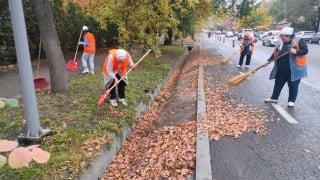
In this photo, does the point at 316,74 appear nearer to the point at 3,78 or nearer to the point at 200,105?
the point at 200,105

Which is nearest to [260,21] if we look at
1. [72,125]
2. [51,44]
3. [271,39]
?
[271,39]

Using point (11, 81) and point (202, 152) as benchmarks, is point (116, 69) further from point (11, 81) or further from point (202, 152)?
point (11, 81)

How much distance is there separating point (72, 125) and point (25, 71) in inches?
54.3

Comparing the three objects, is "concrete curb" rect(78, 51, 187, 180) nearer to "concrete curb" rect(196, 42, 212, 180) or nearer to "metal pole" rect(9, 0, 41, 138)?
"metal pole" rect(9, 0, 41, 138)

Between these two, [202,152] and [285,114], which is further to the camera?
[285,114]

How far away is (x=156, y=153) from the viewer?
4723mm

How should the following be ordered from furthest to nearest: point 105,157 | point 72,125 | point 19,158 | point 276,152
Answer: point 72,125
point 105,157
point 276,152
point 19,158

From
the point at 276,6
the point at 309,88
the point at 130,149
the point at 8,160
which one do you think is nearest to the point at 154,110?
the point at 130,149

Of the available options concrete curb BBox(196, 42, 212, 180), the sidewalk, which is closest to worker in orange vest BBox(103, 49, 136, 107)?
concrete curb BBox(196, 42, 212, 180)

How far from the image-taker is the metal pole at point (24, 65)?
12.6ft

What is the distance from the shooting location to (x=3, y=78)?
396 inches

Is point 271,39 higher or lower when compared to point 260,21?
lower

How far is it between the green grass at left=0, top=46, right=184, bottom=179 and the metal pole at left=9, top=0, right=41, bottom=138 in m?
0.31

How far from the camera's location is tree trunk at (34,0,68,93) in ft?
21.3
